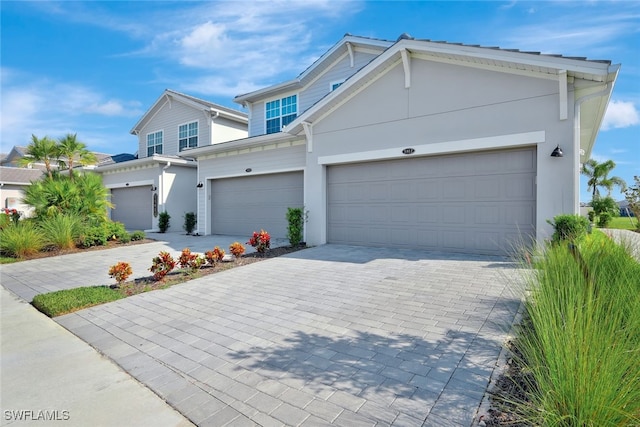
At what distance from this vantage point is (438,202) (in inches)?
353

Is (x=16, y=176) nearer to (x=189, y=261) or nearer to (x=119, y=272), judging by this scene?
(x=119, y=272)

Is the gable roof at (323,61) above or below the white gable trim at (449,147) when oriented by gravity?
above

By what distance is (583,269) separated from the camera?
3.38 meters

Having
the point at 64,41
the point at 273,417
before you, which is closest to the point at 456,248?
the point at 273,417

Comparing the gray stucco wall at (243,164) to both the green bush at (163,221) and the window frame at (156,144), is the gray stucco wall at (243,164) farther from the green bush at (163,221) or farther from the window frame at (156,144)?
the window frame at (156,144)

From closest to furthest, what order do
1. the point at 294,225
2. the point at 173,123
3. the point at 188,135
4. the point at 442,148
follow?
the point at 442,148 < the point at 294,225 < the point at 188,135 < the point at 173,123

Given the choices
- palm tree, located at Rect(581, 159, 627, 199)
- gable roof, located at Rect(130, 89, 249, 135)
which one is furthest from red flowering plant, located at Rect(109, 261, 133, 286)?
palm tree, located at Rect(581, 159, 627, 199)

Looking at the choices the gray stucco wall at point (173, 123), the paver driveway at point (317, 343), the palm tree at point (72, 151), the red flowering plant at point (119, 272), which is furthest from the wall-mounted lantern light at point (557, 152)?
the palm tree at point (72, 151)

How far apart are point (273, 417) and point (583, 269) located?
3391 millimetres

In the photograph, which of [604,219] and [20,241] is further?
[604,219]

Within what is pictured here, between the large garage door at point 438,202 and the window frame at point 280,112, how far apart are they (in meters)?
6.14

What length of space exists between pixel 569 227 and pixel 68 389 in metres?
8.35

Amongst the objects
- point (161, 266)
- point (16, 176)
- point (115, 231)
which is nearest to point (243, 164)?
point (115, 231)

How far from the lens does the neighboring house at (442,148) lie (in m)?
7.27
